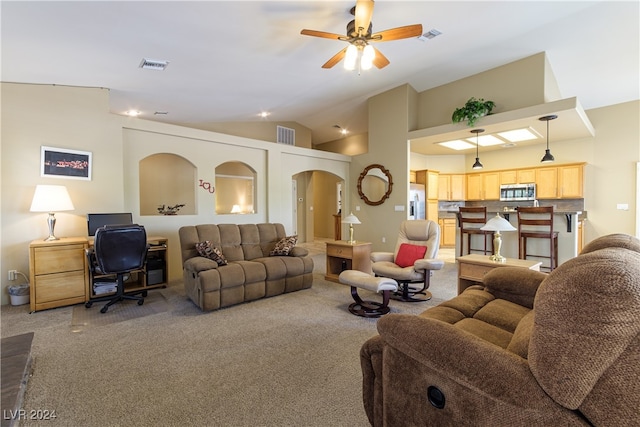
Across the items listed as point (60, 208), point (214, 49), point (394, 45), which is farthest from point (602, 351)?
point (60, 208)

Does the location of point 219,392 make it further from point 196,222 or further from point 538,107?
point 538,107

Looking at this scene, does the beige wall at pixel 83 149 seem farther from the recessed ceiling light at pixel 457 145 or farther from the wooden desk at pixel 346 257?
the recessed ceiling light at pixel 457 145

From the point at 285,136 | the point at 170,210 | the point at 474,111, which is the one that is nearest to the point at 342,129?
the point at 285,136

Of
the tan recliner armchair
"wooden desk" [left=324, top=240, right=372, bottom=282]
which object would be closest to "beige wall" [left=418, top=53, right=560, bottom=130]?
the tan recliner armchair

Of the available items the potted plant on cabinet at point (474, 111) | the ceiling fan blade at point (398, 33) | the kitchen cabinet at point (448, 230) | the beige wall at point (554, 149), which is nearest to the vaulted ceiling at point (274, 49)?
the beige wall at point (554, 149)

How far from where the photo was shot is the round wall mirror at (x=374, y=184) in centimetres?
671

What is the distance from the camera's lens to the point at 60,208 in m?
3.46

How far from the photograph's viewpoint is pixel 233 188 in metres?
8.30

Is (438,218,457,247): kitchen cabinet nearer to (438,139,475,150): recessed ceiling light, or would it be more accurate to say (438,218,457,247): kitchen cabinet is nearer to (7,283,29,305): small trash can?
(438,139,475,150): recessed ceiling light

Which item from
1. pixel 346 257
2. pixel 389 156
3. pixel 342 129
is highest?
pixel 342 129

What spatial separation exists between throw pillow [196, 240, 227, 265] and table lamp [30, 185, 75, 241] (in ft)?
5.13

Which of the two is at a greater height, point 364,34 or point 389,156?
point 364,34

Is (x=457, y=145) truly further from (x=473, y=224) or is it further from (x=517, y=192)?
(x=473, y=224)

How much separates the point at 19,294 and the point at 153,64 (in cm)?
322
